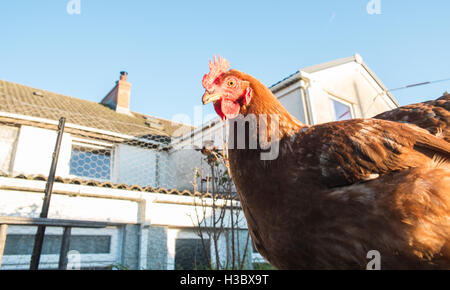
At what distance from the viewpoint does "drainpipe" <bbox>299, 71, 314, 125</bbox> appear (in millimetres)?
8094

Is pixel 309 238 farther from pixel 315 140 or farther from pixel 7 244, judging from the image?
pixel 7 244

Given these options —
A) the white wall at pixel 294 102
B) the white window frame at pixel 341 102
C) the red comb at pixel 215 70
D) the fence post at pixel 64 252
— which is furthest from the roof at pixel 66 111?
the red comb at pixel 215 70

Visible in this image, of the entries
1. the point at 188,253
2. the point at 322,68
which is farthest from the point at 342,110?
the point at 188,253

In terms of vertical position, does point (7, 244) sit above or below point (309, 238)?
below

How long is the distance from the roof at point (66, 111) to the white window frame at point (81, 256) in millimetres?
4018

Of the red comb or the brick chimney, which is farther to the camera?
the brick chimney

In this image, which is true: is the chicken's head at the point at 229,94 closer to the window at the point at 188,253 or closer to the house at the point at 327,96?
the house at the point at 327,96

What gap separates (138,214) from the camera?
7.12 m

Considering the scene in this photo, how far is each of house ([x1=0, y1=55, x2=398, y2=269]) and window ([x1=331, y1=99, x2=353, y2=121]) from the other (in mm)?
36

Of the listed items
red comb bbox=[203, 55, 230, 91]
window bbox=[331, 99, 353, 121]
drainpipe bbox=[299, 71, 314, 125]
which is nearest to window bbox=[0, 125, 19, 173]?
red comb bbox=[203, 55, 230, 91]

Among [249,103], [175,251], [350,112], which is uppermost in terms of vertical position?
[350,112]

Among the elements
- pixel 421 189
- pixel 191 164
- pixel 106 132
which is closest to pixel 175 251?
pixel 191 164

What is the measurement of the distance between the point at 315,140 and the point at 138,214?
6375mm

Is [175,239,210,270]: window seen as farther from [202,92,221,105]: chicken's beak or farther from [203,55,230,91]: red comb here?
[202,92,221,105]: chicken's beak
